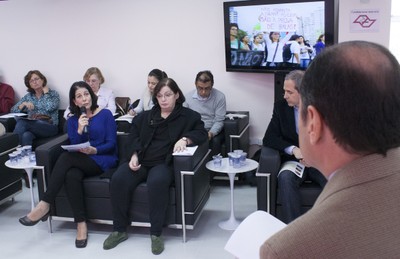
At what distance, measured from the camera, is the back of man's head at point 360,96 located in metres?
0.74

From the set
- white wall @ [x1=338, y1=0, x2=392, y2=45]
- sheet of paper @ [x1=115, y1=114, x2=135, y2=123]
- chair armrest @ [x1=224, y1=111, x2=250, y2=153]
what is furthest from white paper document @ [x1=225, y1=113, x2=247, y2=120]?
white wall @ [x1=338, y1=0, x2=392, y2=45]

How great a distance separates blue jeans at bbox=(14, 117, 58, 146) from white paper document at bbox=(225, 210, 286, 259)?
4.25 meters

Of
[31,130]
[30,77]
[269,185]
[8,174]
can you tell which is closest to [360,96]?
[269,185]

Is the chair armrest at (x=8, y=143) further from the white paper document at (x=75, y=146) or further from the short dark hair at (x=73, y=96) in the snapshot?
the white paper document at (x=75, y=146)

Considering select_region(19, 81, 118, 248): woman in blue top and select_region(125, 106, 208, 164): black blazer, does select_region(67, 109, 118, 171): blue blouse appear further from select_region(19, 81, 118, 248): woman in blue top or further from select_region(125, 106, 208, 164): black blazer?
select_region(125, 106, 208, 164): black blazer

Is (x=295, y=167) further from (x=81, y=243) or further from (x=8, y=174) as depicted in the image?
(x=8, y=174)

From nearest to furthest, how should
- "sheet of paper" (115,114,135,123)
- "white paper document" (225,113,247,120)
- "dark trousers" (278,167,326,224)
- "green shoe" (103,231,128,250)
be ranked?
"dark trousers" (278,167,326,224) → "green shoe" (103,231,128,250) → "white paper document" (225,113,247,120) → "sheet of paper" (115,114,135,123)

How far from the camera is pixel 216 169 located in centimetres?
380

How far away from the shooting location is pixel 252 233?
4.70 ft

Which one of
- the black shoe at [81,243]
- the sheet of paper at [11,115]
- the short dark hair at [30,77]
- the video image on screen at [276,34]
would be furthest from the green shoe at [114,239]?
the short dark hair at [30,77]

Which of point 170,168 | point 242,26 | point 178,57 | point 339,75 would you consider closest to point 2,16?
point 178,57

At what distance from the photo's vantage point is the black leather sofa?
4.24 metres

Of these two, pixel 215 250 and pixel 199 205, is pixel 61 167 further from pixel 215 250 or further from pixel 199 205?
pixel 215 250

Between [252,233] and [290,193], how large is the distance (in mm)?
1984
